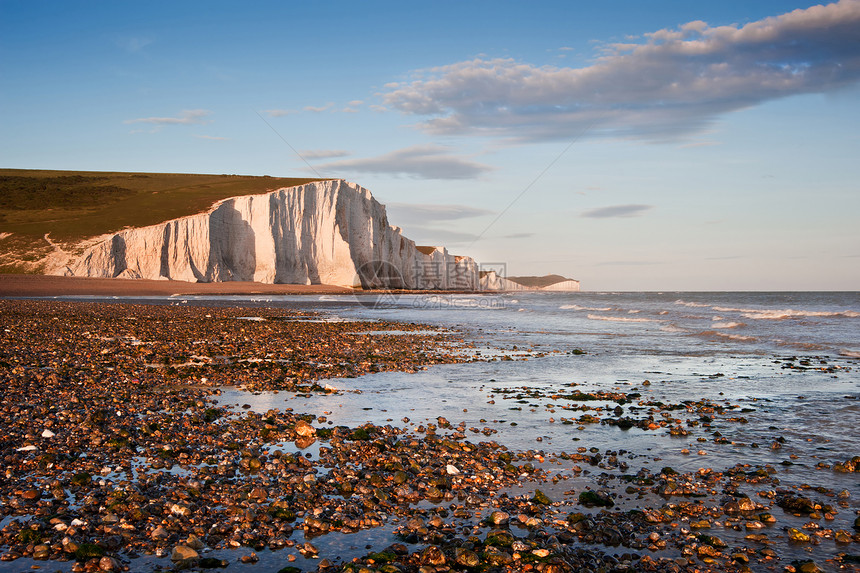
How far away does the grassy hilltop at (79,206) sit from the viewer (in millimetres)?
65500

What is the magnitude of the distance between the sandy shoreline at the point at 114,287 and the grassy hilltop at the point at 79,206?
11.1 metres

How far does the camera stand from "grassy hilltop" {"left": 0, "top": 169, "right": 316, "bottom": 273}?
215 feet

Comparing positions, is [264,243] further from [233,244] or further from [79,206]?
[79,206]

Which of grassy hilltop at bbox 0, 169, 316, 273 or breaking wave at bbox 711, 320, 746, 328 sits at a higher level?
grassy hilltop at bbox 0, 169, 316, 273

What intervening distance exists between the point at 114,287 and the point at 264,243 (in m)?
20.6

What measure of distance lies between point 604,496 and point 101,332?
54.5 feet

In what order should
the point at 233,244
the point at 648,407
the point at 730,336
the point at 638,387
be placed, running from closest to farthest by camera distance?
the point at 648,407, the point at 638,387, the point at 730,336, the point at 233,244

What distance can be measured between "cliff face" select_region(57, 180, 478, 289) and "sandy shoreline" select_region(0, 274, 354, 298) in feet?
14.2

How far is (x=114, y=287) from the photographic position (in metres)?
52.5

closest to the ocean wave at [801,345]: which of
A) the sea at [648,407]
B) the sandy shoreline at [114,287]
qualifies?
the sea at [648,407]

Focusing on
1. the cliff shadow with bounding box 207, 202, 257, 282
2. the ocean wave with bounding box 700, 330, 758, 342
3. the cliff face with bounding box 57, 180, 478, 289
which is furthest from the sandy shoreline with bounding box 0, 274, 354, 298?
the ocean wave with bounding box 700, 330, 758, 342

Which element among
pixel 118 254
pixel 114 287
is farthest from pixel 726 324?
pixel 118 254

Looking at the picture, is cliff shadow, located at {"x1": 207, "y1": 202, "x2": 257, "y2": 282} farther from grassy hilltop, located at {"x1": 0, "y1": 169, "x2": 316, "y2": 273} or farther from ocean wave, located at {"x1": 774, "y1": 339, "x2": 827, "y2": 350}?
ocean wave, located at {"x1": 774, "y1": 339, "x2": 827, "y2": 350}

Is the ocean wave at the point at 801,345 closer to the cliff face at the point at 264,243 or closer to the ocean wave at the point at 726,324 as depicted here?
the ocean wave at the point at 726,324
